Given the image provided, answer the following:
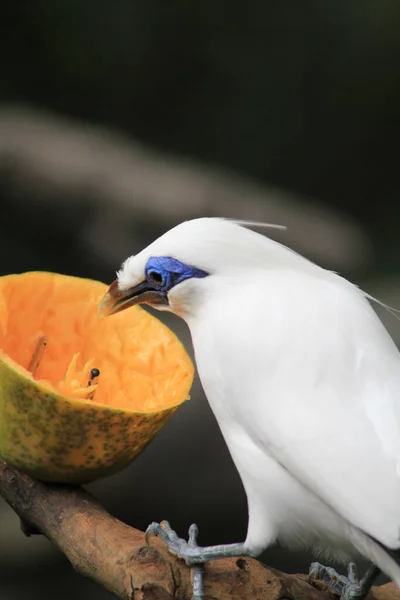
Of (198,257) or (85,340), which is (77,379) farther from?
(198,257)

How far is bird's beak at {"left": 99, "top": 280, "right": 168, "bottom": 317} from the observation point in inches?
36.4

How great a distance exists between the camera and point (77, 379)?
999 mm

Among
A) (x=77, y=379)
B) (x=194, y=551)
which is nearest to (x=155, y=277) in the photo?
(x=77, y=379)

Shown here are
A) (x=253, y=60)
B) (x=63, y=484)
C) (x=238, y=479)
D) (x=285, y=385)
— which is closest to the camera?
(x=285, y=385)

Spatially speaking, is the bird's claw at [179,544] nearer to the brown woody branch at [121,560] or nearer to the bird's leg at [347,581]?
the brown woody branch at [121,560]

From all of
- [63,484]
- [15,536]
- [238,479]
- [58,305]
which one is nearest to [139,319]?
[58,305]

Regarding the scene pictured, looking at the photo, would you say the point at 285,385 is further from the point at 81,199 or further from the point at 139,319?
the point at 81,199

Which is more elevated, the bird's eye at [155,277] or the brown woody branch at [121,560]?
the bird's eye at [155,277]

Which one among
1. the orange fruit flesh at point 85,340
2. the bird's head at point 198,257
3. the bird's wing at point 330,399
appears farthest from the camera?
the orange fruit flesh at point 85,340

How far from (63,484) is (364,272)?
96 cm

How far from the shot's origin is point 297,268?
904 mm

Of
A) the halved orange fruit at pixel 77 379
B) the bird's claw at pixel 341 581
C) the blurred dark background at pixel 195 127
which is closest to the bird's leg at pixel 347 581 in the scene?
the bird's claw at pixel 341 581

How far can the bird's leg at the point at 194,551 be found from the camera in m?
0.82

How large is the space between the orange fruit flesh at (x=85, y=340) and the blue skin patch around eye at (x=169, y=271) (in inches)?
5.1
